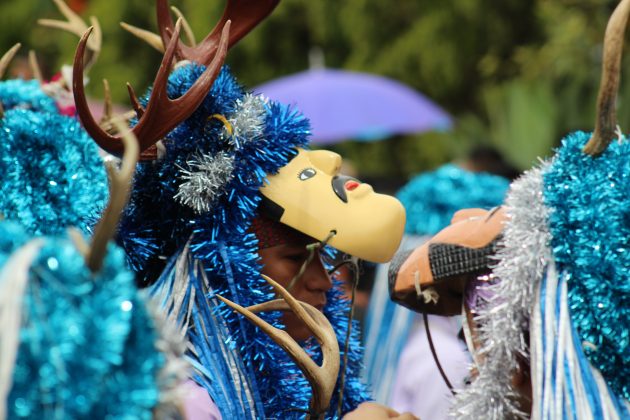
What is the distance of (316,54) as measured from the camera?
9.50 meters

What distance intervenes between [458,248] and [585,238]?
1.07ft

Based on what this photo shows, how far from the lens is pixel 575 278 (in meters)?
1.89

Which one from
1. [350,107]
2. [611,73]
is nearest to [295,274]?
[611,73]

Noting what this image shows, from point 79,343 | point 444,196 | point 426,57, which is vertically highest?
point 426,57

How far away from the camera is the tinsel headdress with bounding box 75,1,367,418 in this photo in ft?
6.76

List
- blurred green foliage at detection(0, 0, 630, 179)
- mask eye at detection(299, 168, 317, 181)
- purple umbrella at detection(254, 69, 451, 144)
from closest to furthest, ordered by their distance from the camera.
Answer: mask eye at detection(299, 168, 317, 181) → purple umbrella at detection(254, 69, 451, 144) → blurred green foliage at detection(0, 0, 630, 179)

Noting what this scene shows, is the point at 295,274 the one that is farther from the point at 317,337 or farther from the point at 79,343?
the point at 79,343

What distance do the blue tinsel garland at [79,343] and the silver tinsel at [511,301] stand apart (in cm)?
92

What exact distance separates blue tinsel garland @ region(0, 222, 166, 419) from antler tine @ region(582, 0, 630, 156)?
1.05 m

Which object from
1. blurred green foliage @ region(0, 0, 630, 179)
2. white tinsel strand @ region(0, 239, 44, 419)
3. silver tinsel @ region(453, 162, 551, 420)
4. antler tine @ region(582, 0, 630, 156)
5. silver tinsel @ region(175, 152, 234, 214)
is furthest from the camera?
blurred green foliage @ region(0, 0, 630, 179)

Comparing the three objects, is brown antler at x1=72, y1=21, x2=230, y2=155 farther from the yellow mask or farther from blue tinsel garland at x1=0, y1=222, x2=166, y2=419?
blue tinsel garland at x1=0, y1=222, x2=166, y2=419

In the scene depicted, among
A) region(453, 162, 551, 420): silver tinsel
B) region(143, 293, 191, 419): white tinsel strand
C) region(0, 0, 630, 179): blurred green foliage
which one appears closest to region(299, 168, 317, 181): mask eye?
region(453, 162, 551, 420): silver tinsel

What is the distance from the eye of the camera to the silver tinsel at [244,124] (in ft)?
6.88

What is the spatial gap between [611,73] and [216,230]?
0.88 m
